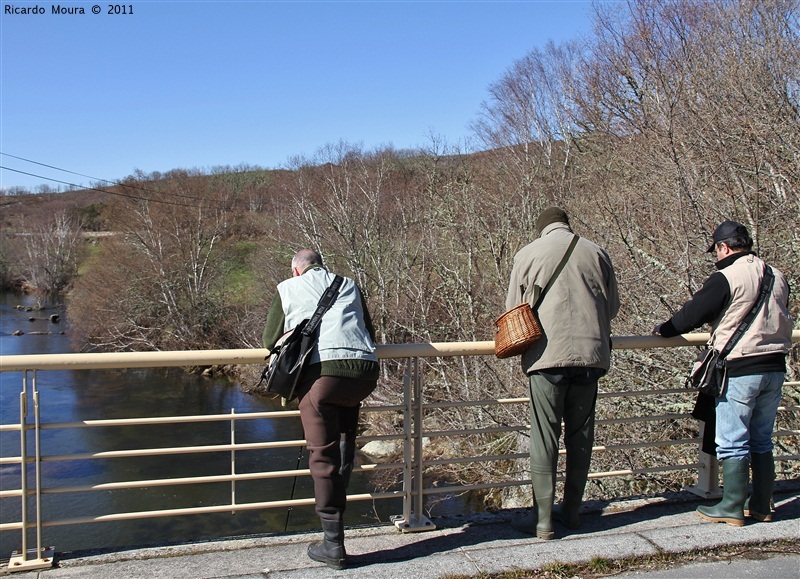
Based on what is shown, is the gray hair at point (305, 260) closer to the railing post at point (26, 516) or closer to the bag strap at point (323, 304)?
the bag strap at point (323, 304)

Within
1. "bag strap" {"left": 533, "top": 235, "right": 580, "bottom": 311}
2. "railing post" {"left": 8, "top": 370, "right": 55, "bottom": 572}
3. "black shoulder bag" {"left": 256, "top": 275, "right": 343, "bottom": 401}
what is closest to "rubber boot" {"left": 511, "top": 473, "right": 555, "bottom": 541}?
"bag strap" {"left": 533, "top": 235, "right": 580, "bottom": 311}

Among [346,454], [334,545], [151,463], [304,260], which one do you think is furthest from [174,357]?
[151,463]

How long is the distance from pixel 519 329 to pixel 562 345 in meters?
0.21

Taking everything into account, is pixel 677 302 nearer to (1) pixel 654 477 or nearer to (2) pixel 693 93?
(1) pixel 654 477

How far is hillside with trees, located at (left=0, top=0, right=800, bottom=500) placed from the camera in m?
9.33

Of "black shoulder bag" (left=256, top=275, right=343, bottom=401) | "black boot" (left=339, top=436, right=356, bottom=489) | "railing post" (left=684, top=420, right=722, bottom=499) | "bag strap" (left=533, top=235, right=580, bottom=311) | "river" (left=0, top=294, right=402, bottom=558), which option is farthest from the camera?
"river" (left=0, top=294, right=402, bottom=558)

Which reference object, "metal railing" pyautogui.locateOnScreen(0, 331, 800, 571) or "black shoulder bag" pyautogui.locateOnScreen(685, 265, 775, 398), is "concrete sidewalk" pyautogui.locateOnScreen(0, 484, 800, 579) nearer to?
"metal railing" pyautogui.locateOnScreen(0, 331, 800, 571)

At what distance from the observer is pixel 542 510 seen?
3551 millimetres

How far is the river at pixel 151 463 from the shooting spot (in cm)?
1398

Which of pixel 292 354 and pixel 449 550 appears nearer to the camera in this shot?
pixel 292 354

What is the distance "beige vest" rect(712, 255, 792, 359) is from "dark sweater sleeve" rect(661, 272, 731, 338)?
29 millimetres

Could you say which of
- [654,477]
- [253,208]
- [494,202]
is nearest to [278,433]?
[494,202]

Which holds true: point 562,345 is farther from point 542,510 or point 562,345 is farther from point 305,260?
point 305,260

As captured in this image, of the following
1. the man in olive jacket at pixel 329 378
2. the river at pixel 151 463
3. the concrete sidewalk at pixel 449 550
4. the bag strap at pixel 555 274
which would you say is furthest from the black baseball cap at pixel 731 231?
the river at pixel 151 463
